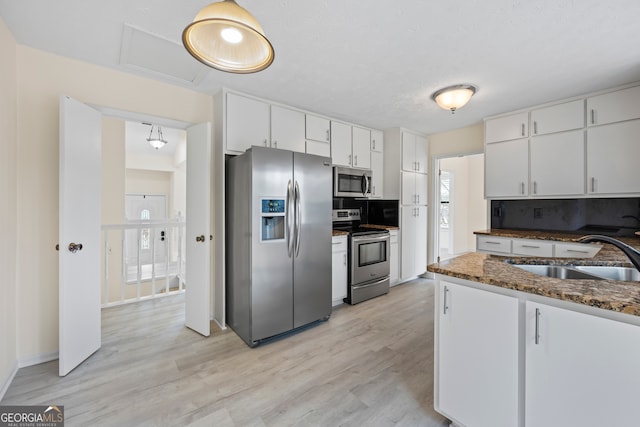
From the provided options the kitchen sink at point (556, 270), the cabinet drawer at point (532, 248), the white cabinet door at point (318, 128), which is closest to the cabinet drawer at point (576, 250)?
the cabinet drawer at point (532, 248)

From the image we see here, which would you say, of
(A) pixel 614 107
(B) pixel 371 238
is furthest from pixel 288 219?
(A) pixel 614 107

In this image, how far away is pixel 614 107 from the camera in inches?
108

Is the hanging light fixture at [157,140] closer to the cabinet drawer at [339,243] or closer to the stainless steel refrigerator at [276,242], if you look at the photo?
the stainless steel refrigerator at [276,242]

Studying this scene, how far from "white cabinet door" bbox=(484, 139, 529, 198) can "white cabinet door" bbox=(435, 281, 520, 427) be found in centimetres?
275

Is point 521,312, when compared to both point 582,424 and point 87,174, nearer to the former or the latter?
point 582,424

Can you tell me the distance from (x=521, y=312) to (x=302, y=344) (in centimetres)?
184

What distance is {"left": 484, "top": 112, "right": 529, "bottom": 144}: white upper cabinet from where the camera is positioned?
3328 millimetres

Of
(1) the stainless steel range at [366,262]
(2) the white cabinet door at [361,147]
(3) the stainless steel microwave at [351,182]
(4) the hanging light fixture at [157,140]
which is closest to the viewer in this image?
(1) the stainless steel range at [366,262]

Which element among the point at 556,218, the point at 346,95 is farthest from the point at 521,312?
the point at 556,218

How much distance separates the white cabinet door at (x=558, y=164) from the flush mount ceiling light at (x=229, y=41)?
137 inches

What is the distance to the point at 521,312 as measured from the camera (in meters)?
1.20

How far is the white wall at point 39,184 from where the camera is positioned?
2.08m

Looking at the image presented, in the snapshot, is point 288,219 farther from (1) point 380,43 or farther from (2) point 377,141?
(2) point 377,141

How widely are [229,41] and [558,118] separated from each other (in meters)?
3.66
